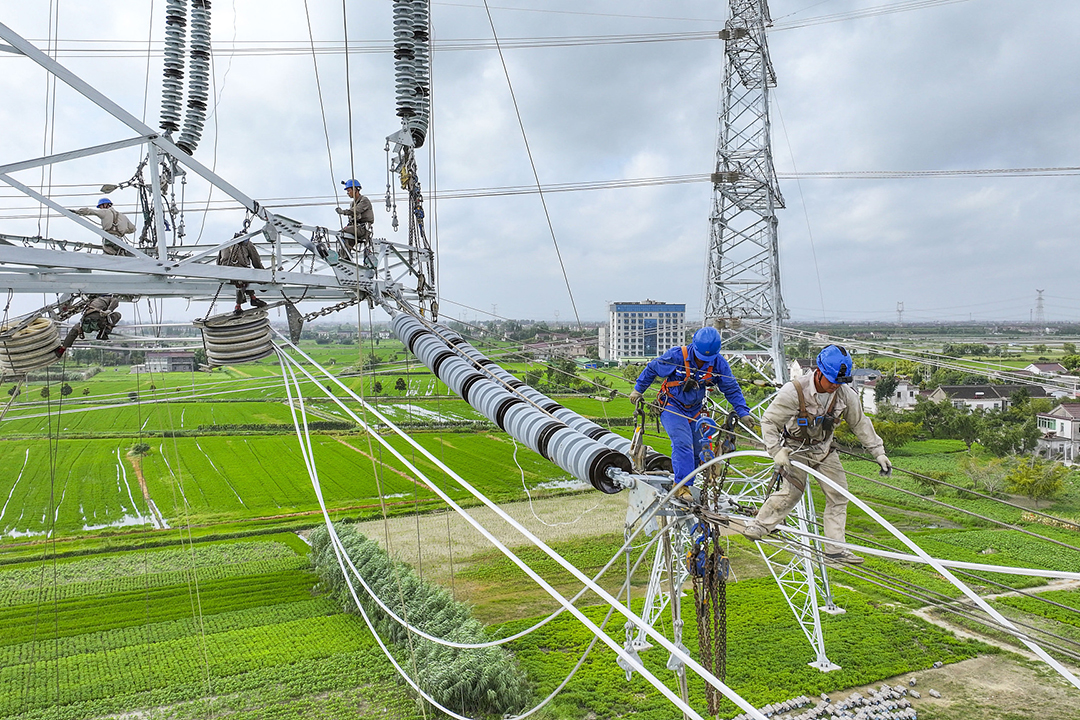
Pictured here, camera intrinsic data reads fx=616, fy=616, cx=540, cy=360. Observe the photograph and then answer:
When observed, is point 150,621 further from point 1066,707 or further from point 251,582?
point 1066,707

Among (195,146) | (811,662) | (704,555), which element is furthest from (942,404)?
(195,146)

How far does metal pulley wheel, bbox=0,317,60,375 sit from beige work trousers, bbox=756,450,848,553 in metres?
8.94

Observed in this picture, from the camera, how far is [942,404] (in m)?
41.3

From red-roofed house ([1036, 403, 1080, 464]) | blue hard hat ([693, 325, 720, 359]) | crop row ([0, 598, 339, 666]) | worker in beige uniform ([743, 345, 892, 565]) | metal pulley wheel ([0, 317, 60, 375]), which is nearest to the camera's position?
worker in beige uniform ([743, 345, 892, 565])

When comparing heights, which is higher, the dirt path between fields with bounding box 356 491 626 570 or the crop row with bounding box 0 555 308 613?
the dirt path between fields with bounding box 356 491 626 570

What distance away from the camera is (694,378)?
6246mm

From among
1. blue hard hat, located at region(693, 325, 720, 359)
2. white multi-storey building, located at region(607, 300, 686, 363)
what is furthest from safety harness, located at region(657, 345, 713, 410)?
white multi-storey building, located at region(607, 300, 686, 363)

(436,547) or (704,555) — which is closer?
(704,555)

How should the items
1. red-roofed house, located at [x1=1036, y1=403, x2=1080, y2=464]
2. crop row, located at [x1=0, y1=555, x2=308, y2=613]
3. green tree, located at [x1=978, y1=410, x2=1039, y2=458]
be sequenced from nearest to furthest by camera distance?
1. crop row, located at [x1=0, y1=555, x2=308, y2=613]
2. green tree, located at [x1=978, y1=410, x2=1039, y2=458]
3. red-roofed house, located at [x1=1036, y1=403, x2=1080, y2=464]

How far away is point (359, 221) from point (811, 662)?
1385cm

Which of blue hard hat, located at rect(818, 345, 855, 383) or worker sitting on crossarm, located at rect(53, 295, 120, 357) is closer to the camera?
blue hard hat, located at rect(818, 345, 855, 383)

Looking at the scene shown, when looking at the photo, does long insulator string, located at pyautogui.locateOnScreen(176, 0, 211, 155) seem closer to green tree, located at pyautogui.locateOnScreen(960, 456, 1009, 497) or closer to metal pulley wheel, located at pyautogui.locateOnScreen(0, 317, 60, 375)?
metal pulley wheel, located at pyautogui.locateOnScreen(0, 317, 60, 375)

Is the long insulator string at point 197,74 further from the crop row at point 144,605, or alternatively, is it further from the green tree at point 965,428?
the green tree at point 965,428

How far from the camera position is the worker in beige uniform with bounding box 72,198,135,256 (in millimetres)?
8242
